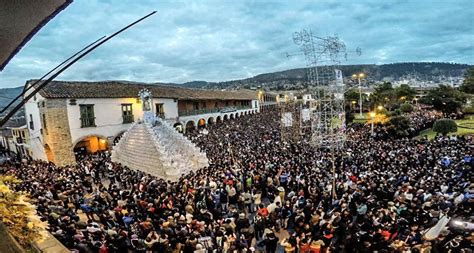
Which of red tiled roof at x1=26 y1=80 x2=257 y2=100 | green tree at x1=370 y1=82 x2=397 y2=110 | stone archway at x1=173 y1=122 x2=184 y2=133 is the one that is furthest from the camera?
green tree at x1=370 y1=82 x2=397 y2=110

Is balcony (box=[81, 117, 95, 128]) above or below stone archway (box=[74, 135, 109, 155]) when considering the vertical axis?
above

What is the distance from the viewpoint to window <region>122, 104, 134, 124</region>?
2734 centimetres

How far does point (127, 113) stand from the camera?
90.8ft

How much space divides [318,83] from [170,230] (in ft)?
63.2

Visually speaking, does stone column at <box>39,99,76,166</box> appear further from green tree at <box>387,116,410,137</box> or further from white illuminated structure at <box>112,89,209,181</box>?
green tree at <box>387,116,410,137</box>

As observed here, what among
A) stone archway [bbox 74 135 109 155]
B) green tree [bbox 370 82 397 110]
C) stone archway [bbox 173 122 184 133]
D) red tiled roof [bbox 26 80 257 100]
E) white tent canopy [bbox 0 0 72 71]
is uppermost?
red tiled roof [bbox 26 80 257 100]

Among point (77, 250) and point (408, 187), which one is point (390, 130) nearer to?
point (408, 187)

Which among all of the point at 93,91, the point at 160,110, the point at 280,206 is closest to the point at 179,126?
the point at 160,110

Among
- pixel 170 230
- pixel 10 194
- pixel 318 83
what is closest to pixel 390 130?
pixel 318 83

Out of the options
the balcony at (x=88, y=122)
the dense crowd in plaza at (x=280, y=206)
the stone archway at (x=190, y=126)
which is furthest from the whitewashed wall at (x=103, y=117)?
the stone archway at (x=190, y=126)

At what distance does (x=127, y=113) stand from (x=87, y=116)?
390 cm

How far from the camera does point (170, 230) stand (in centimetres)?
785

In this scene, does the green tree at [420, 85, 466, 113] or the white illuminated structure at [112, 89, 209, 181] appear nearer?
the white illuminated structure at [112, 89, 209, 181]

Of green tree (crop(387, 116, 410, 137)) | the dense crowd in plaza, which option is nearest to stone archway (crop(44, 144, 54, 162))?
the dense crowd in plaza
